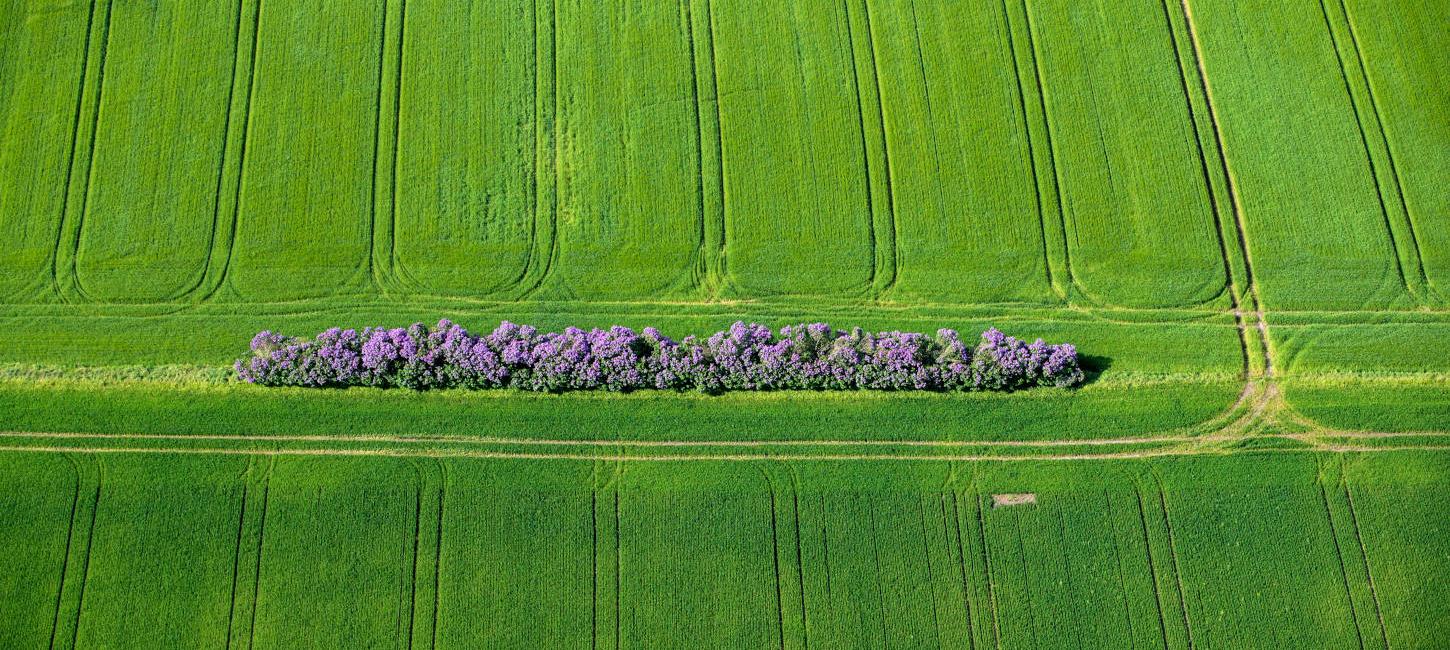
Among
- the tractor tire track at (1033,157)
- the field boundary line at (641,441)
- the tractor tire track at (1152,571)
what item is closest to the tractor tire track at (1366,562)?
the field boundary line at (641,441)

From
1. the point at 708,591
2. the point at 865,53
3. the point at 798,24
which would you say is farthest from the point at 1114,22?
the point at 708,591

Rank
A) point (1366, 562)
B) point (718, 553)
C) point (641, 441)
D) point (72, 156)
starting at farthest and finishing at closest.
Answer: point (72, 156) → point (641, 441) → point (1366, 562) → point (718, 553)

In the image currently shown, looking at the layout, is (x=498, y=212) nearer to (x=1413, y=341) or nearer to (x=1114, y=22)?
(x=1114, y=22)

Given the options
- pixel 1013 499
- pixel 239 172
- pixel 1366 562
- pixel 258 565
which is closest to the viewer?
pixel 258 565

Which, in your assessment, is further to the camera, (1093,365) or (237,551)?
(1093,365)

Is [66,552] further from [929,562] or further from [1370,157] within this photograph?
[1370,157]

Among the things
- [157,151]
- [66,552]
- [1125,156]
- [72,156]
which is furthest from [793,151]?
[66,552]

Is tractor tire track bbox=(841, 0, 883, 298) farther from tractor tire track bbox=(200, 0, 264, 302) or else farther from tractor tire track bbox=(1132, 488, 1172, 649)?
tractor tire track bbox=(200, 0, 264, 302)
